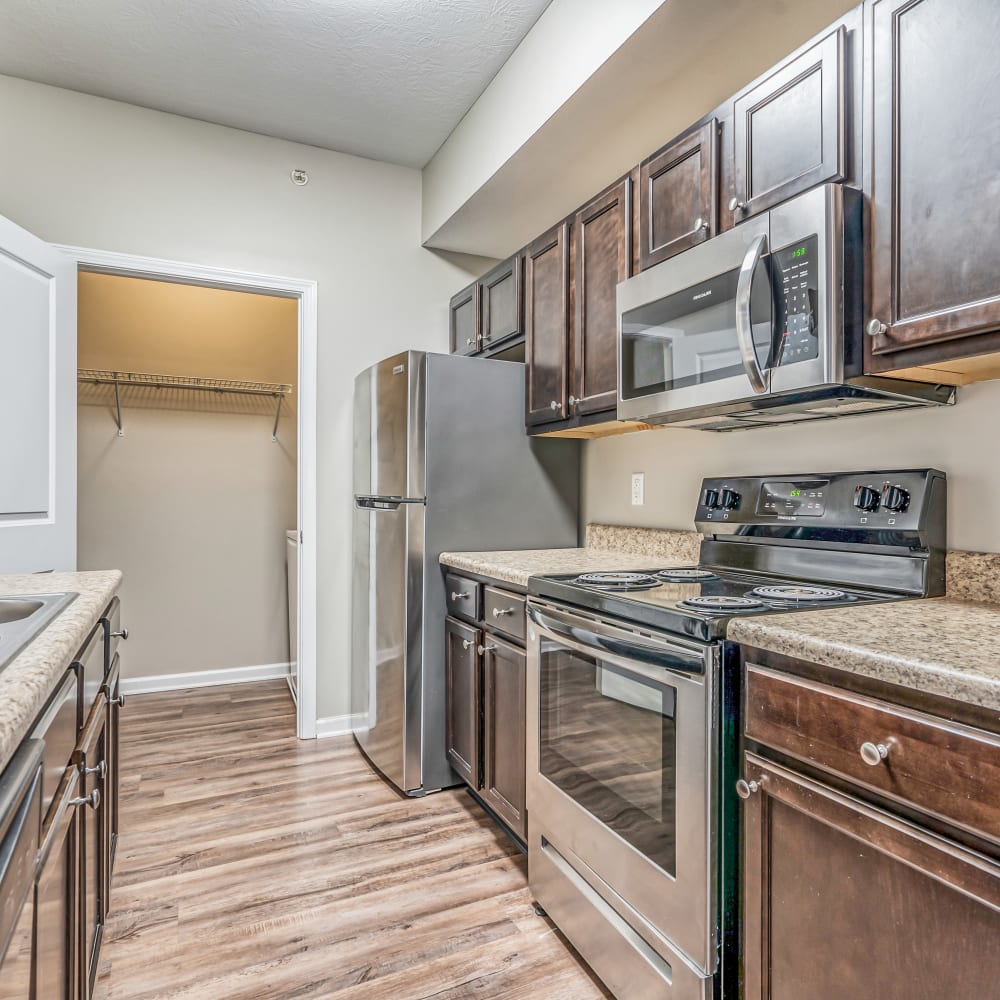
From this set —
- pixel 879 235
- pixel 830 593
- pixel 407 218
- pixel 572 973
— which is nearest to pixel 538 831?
pixel 572 973

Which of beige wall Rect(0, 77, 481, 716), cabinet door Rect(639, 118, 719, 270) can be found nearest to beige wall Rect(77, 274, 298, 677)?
beige wall Rect(0, 77, 481, 716)

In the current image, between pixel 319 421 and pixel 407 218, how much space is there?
1.11 metres

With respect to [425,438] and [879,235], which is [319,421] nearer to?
[425,438]

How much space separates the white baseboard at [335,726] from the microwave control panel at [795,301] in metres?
2.45

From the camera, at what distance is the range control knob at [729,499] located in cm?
195

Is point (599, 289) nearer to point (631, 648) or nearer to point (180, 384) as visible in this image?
point (631, 648)

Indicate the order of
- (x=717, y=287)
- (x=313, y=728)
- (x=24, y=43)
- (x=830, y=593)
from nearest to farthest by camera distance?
(x=830, y=593) → (x=717, y=287) → (x=24, y=43) → (x=313, y=728)

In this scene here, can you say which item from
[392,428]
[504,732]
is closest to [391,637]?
[504,732]

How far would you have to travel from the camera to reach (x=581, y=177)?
2613mm

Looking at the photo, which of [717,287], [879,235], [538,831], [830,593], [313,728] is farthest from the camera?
[313,728]

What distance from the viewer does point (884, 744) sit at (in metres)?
0.92

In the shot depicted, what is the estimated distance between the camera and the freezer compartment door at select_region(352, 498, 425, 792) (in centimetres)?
246

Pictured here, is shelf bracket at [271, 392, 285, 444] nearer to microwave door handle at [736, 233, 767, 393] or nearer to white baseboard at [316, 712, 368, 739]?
white baseboard at [316, 712, 368, 739]

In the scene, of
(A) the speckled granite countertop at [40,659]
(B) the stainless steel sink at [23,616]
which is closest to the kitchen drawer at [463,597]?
(A) the speckled granite countertop at [40,659]
